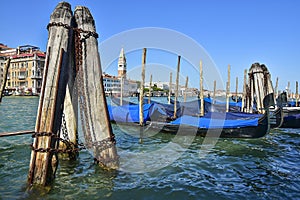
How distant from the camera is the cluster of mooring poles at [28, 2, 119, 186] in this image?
107 inches

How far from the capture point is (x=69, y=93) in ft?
12.2

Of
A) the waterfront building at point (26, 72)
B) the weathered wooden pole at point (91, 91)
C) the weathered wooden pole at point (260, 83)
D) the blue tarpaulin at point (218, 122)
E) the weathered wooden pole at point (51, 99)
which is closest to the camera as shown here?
the weathered wooden pole at point (51, 99)

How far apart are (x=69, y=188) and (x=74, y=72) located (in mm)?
1547

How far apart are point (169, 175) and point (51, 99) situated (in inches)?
89.0

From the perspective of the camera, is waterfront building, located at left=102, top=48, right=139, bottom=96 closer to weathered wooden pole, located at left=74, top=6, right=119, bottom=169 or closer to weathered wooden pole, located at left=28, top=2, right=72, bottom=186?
weathered wooden pole, located at left=74, top=6, right=119, bottom=169

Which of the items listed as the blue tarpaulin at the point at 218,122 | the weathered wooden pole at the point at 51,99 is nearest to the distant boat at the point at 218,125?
the blue tarpaulin at the point at 218,122

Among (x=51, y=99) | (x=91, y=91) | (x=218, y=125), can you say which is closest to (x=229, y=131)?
(x=218, y=125)

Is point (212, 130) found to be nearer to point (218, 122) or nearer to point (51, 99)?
point (218, 122)

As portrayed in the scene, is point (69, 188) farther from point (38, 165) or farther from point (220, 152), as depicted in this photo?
point (220, 152)

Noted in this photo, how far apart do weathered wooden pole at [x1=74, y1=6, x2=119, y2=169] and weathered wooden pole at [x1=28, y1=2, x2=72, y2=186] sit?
0.66ft

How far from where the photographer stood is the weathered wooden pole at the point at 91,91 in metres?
3.20

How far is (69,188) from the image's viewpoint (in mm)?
3229

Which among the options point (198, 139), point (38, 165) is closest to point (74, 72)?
point (38, 165)

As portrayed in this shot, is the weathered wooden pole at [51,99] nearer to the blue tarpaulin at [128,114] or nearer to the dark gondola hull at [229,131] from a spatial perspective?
the dark gondola hull at [229,131]
